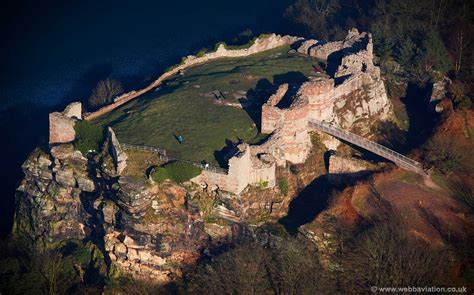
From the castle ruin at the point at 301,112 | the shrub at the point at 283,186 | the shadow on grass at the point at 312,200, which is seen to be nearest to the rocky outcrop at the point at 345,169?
the shadow on grass at the point at 312,200

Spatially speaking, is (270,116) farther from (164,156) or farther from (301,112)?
(164,156)

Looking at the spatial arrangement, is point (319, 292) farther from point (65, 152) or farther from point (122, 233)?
point (65, 152)

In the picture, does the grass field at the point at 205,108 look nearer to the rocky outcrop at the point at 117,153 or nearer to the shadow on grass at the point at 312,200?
the rocky outcrop at the point at 117,153

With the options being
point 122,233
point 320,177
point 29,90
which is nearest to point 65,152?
point 122,233

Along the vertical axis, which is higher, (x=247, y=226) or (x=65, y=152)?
(x=65, y=152)

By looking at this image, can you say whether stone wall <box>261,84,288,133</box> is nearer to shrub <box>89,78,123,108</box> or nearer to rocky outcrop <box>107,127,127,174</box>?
rocky outcrop <box>107,127,127,174</box>

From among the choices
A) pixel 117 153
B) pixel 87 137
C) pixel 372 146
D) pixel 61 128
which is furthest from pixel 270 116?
pixel 61 128

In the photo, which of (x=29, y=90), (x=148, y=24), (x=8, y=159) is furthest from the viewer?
(x=148, y=24)
